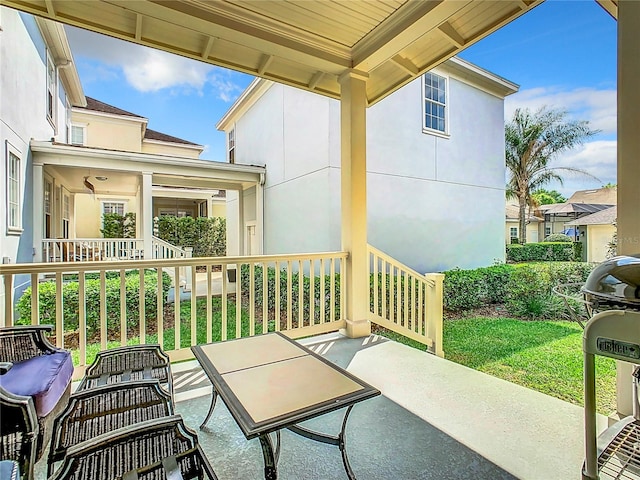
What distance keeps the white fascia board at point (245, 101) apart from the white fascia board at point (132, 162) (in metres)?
2.31

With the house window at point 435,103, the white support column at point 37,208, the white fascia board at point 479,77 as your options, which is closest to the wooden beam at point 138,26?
the white support column at point 37,208

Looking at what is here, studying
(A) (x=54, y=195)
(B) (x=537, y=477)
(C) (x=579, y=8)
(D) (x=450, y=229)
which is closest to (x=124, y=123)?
(A) (x=54, y=195)

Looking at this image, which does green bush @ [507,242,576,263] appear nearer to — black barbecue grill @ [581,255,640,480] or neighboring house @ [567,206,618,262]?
neighboring house @ [567,206,618,262]

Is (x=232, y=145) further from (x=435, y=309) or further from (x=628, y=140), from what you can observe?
(x=628, y=140)

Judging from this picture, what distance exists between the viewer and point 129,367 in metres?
2.00

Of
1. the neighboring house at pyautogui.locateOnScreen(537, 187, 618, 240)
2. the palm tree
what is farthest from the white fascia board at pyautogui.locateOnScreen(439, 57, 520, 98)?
the neighboring house at pyautogui.locateOnScreen(537, 187, 618, 240)

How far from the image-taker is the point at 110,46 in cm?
1054

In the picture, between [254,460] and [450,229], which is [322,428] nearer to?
[254,460]

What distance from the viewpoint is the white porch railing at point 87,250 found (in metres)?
6.90

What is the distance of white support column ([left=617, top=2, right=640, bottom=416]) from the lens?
6.07ft

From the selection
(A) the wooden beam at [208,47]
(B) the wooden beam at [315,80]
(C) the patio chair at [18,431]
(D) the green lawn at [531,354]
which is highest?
(B) the wooden beam at [315,80]

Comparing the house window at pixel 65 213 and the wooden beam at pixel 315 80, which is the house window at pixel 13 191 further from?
the wooden beam at pixel 315 80

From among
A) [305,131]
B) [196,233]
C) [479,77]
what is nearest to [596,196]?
[479,77]

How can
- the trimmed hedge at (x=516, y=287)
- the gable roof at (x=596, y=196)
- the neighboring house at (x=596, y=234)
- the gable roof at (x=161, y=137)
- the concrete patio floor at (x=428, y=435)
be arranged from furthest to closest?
the gable roof at (x=596, y=196) < the gable roof at (x=161, y=137) < the neighboring house at (x=596, y=234) < the trimmed hedge at (x=516, y=287) < the concrete patio floor at (x=428, y=435)
